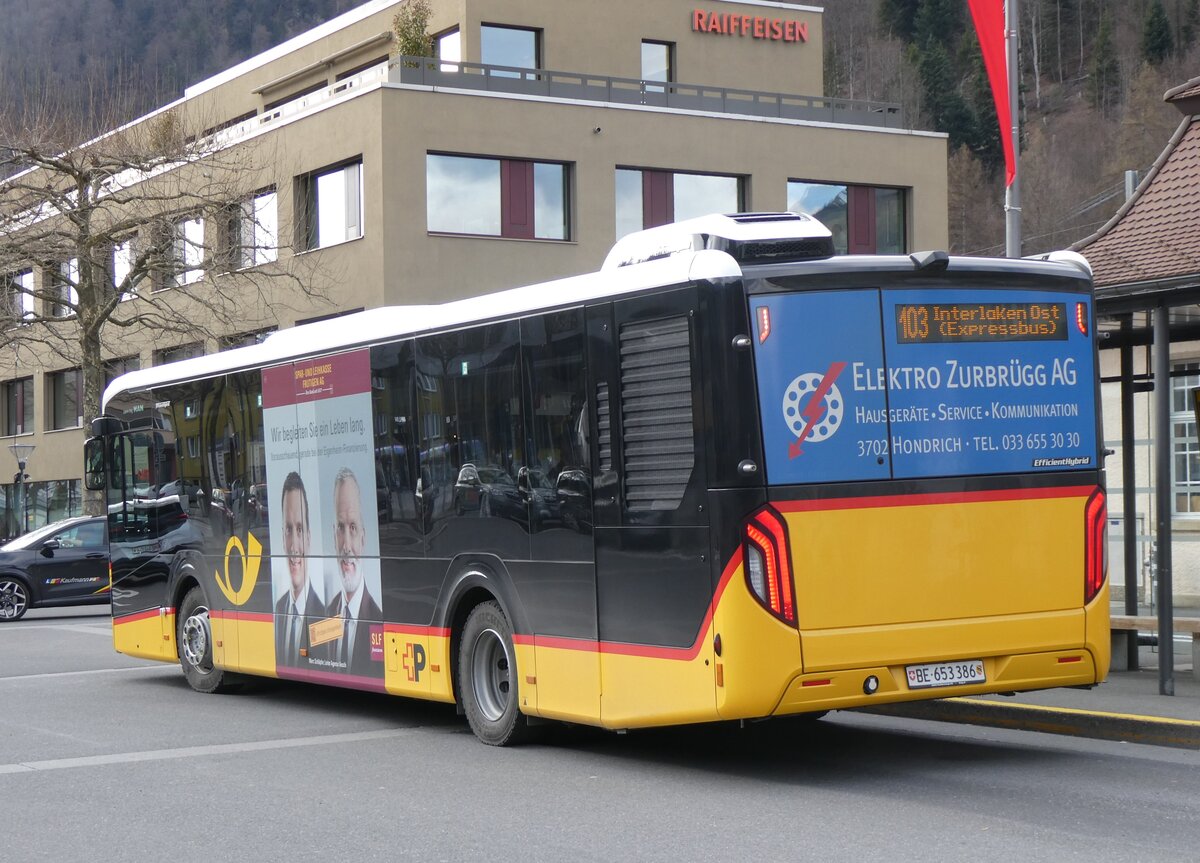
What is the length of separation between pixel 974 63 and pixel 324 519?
311 ft

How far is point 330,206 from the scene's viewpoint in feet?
130

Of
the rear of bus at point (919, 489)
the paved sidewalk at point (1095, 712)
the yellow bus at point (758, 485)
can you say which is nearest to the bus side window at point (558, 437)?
the yellow bus at point (758, 485)

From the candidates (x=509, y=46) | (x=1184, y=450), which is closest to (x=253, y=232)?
(x=509, y=46)

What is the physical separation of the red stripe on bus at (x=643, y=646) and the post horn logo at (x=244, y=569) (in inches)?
165

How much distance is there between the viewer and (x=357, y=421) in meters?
12.4

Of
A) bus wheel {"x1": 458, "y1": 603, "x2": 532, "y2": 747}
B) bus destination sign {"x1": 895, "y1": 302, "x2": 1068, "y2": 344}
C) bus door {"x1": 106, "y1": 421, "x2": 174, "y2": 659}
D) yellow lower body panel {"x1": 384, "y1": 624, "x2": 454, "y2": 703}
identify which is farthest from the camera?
bus door {"x1": 106, "y1": 421, "x2": 174, "y2": 659}

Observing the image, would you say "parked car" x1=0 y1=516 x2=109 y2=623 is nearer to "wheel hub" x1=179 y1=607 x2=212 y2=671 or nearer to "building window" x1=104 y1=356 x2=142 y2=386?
"wheel hub" x1=179 y1=607 x2=212 y2=671

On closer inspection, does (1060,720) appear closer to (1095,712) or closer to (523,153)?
(1095,712)

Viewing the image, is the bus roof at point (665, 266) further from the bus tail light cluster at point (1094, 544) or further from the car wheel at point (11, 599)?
the car wheel at point (11, 599)

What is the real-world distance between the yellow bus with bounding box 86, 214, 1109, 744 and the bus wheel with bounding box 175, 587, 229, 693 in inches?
161

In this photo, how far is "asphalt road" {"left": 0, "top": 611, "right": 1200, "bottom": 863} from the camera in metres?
7.43

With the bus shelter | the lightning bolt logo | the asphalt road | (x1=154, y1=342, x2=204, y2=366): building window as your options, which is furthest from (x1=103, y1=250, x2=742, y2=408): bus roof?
(x1=154, y1=342, x2=204, y2=366): building window

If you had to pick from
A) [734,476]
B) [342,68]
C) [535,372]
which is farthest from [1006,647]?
[342,68]

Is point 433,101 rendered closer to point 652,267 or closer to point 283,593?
point 283,593
